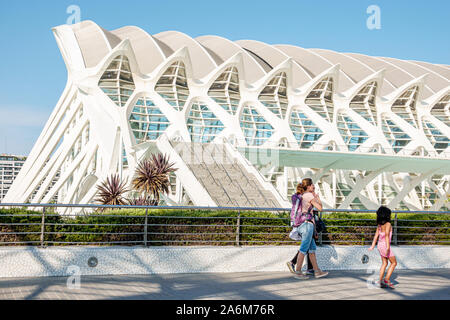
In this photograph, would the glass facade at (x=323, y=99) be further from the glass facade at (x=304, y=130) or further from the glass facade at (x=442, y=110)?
the glass facade at (x=442, y=110)

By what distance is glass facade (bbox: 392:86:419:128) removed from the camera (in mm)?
43781

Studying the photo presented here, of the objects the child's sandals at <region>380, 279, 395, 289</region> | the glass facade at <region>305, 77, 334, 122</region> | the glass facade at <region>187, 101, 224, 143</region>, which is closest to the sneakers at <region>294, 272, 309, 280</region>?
the child's sandals at <region>380, 279, 395, 289</region>

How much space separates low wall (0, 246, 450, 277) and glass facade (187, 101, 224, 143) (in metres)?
26.3

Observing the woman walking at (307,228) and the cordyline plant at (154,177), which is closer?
the woman walking at (307,228)

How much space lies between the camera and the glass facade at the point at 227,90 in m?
38.2

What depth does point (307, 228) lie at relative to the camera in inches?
333

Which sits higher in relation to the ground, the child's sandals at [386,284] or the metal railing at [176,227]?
the metal railing at [176,227]

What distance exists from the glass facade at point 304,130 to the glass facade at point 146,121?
10.8 metres

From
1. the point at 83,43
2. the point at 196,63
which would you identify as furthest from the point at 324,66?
the point at 83,43

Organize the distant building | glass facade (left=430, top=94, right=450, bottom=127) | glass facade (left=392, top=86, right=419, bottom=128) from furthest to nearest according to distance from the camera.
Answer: the distant building < glass facade (left=430, top=94, right=450, bottom=127) < glass facade (left=392, top=86, right=419, bottom=128)

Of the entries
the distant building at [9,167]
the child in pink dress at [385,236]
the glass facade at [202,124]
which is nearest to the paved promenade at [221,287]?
the child in pink dress at [385,236]

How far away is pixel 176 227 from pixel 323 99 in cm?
3451

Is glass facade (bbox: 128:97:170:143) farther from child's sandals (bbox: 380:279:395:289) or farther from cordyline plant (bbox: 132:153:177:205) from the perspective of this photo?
child's sandals (bbox: 380:279:395:289)
